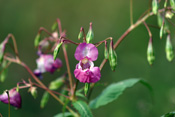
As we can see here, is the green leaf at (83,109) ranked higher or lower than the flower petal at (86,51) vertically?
lower

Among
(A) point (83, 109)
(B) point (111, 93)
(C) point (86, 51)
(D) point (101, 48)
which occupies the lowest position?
(A) point (83, 109)

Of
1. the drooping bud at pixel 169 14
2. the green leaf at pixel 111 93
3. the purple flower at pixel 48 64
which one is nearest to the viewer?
the drooping bud at pixel 169 14

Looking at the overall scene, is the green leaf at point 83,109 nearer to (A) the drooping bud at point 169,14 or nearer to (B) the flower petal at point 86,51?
(B) the flower petal at point 86,51

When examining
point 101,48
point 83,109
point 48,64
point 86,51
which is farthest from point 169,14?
point 101,48

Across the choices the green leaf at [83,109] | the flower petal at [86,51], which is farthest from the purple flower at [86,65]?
the green leaf at [83,109]

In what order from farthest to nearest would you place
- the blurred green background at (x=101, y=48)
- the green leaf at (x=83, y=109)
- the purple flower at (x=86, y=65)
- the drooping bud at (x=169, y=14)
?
the blurred green background at (x=101, y=48) < the drooping bud at (x=169, y=14) < the green leaf at (x=83, y=109) < the purple flower at (x=86, y=65)

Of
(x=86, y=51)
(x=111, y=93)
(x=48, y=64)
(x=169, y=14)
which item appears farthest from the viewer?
(x=48, y=64)

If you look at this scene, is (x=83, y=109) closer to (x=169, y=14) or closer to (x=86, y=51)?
(x=86, y=51)
